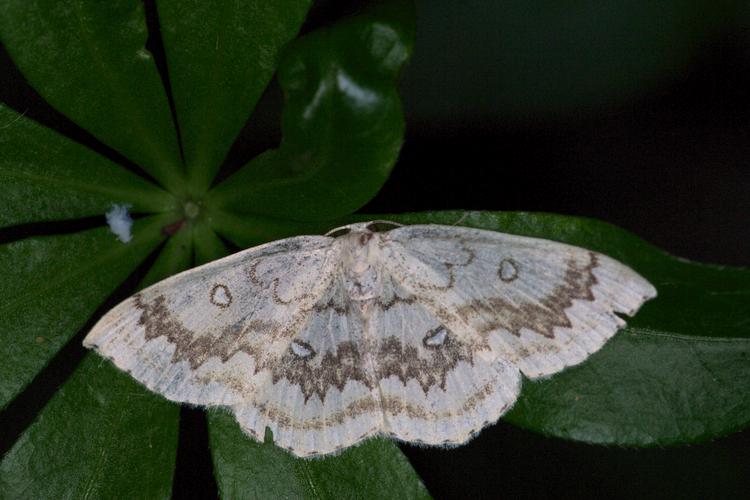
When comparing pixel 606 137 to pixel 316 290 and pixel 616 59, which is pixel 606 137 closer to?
pixel 616 59

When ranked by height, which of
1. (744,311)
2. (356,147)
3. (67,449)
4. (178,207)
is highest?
(178,207)

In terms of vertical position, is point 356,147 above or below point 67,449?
above

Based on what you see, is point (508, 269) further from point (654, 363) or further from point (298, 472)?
point (298, 472)

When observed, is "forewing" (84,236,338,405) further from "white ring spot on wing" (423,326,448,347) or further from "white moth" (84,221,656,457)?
"white ring spot on wing" (423,326,448,347)

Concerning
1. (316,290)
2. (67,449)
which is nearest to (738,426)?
(316,290)

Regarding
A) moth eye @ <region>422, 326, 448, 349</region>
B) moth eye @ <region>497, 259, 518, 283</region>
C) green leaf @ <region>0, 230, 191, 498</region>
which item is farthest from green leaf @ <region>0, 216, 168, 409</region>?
moth eye @ <region>497, 259, 518, 283</region>

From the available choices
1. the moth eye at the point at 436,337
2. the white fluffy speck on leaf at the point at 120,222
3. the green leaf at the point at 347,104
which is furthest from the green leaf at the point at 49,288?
the moth eye at the point at 436,337
